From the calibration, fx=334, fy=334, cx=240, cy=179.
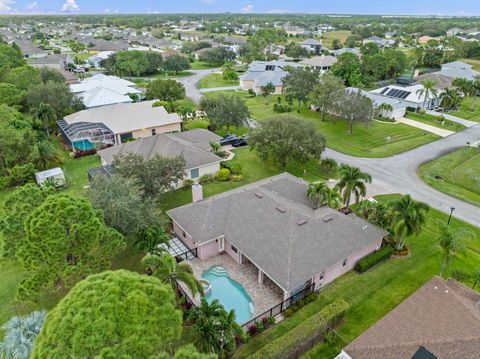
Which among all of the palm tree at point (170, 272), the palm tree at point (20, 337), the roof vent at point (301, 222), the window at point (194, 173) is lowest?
the window at point (194, 173)

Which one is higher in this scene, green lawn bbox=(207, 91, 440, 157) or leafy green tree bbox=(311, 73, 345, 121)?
leafy green tree bbox=(311, 73, 345, 121)

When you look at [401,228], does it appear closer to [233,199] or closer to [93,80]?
[233,199]

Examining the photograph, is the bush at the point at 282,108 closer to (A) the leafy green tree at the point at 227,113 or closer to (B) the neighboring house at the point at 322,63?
(A) the leafy green tree at the point at 227,113

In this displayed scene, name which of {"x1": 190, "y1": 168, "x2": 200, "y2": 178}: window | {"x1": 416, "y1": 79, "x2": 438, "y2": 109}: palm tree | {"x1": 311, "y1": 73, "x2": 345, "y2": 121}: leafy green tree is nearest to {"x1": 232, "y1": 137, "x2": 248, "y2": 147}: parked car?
{"x1": 190, "y1": 168, "x2": 200, "y2": 178}: window

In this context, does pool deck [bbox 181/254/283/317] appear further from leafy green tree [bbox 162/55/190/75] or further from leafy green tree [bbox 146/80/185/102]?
leafy green tree [bbox 162/55/190/75]

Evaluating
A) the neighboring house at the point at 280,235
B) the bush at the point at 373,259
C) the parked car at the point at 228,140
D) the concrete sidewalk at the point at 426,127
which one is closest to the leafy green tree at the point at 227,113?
the parked car at the point at 228,140

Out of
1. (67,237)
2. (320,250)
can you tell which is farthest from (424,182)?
(67,237)
